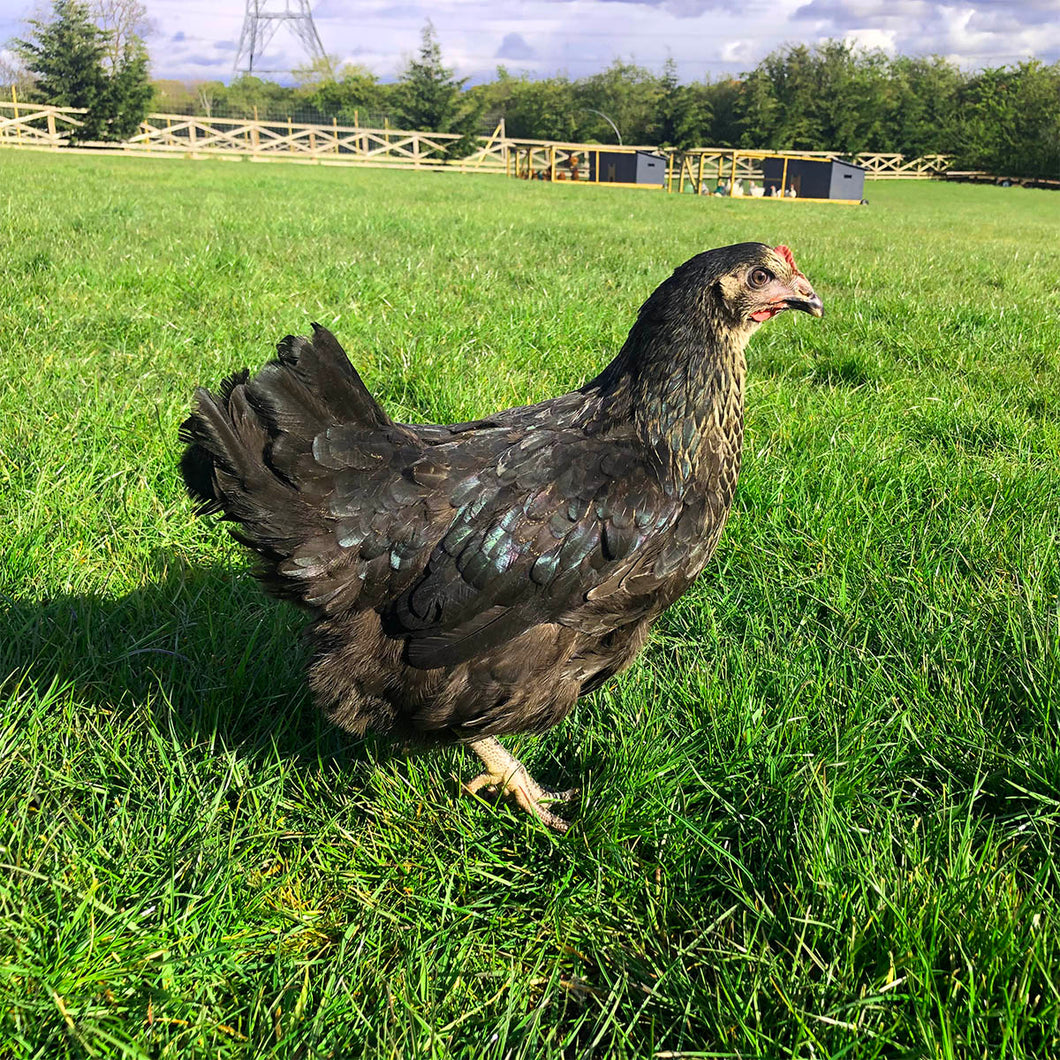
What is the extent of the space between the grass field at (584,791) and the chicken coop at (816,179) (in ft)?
Result: 111

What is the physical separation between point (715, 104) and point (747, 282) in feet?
199

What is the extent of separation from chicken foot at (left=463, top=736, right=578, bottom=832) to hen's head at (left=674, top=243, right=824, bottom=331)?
147 centimetres

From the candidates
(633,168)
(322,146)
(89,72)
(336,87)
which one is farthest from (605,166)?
(336,87)

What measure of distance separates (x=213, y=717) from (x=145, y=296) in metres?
4.55

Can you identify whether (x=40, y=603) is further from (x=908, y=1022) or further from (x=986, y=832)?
(x=986, y=832)

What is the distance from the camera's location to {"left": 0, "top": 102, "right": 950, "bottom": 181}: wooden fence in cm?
3231

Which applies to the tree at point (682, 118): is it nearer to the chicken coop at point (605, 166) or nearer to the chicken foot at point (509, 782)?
the chicken coop at point (605, 166)

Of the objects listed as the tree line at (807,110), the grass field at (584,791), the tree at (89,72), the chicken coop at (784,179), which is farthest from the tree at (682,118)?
the grass field at (584,791)

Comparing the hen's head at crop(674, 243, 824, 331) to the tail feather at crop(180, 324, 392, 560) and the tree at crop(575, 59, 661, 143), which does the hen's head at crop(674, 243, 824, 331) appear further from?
the tree at crop(575, 59, 661, 143)

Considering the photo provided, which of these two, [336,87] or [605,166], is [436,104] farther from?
[336,87]

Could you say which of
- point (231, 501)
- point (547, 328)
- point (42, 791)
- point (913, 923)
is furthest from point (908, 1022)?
point (547, 328)

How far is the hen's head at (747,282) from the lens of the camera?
2.31 m

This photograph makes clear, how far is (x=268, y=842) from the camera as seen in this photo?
6.56 feet

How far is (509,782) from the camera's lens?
222 cm
